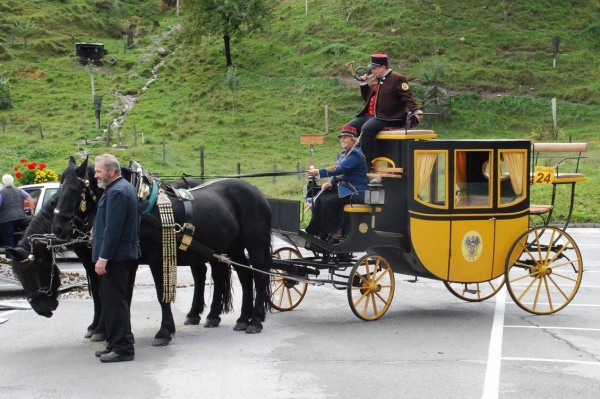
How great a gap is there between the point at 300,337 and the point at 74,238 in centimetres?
279

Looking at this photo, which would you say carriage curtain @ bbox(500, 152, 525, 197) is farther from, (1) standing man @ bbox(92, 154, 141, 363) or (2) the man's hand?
(2) the man's hand

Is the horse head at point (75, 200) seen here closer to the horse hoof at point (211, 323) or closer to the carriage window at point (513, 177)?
the horse hoof at point (211, 323)

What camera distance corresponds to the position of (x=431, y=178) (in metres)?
11.2

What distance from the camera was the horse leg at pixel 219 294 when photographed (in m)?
11.0

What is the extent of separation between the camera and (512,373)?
8.62 m

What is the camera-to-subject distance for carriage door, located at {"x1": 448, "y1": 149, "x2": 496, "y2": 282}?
1125 cm

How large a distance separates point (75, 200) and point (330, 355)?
3.21m

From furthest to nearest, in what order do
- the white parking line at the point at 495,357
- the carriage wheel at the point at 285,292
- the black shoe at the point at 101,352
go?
the carriage wheel at the point at 285,292
the black shoe at the point at 101,352
the white parking line at the point at 495,357

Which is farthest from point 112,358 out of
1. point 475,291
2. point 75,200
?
point 475,291

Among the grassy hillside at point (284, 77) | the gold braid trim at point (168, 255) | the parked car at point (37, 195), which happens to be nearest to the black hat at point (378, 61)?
the gold braid trim at point (168, 255)

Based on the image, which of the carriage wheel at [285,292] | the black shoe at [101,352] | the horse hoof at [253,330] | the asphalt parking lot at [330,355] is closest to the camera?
the asphalt parking lot at [330,355]

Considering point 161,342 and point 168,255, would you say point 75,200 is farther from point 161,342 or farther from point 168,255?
point 161,342

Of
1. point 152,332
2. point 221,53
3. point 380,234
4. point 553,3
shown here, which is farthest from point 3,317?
point 553,3

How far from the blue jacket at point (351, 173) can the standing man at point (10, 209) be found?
875 centimetres
